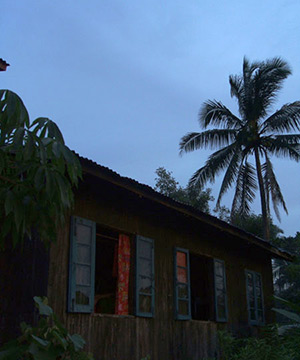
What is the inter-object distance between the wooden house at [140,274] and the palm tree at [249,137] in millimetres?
7669

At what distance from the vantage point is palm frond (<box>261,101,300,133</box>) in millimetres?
18422

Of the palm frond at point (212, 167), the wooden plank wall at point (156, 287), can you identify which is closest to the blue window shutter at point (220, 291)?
the wooden plank wall at point (156, 287)

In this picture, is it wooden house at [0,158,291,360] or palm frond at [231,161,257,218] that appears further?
palm frond at [231,161,257,218]

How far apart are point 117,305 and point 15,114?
4.75 m

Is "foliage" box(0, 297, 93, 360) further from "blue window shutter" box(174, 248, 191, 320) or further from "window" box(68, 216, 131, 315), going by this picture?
"blue window shutter" box(174, 248, 191, 320)

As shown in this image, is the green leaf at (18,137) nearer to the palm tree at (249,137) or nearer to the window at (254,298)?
the window at (254,298)

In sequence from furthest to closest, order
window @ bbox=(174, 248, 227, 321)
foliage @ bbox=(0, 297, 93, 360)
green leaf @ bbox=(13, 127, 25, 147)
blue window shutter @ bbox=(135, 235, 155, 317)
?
window @ bbox=(174, 248, 227, 321)
blue window shutter @ bbox=(135, 235, 155, 317)
green leaf @ bbox=(13, 127, 25, 147)
foliage @ bbox=(0, 297, 93, 360)

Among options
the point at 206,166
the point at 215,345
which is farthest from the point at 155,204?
the point at 206,166

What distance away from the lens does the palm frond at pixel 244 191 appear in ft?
61.1

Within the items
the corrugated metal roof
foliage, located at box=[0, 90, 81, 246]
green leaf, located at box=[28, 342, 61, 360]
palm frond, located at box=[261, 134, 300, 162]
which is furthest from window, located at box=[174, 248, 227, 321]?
palm frond, located at box=[261, 134, 300, 162]

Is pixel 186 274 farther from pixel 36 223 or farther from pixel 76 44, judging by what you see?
pixel 76 44

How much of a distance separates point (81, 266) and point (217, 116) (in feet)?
46.5

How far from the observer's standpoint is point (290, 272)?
2112cm

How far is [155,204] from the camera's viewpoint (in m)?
7.85
